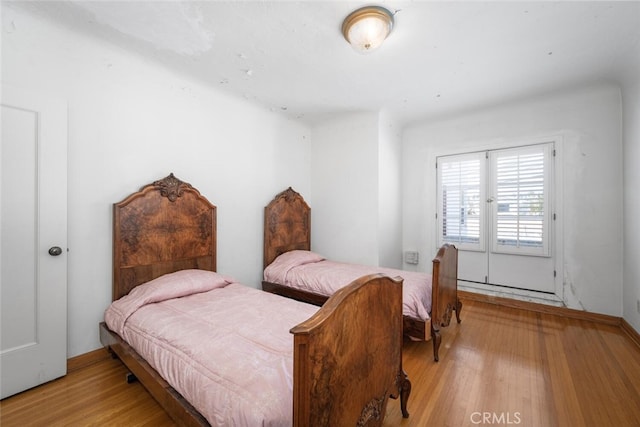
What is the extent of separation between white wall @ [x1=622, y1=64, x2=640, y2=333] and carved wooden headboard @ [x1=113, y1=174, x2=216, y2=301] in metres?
3.83


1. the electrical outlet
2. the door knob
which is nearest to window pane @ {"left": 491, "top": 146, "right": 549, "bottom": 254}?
the electrical outlet

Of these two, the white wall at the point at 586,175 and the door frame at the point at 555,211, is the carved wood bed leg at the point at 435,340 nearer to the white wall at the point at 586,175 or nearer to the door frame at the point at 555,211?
the door frame at the point at 555,211

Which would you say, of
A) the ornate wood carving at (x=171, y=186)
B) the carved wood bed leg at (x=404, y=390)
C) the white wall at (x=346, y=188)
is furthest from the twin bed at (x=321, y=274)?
the ornate wood carving at (x=171, y=186)

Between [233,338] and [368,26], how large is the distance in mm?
2035

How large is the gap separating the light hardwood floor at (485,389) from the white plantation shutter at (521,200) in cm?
103

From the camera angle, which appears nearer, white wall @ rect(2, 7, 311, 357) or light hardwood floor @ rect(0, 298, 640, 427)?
light hardwood floor @ rect(0, 298, 640, 427)

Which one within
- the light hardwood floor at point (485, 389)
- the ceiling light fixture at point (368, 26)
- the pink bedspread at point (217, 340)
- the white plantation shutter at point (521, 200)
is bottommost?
the light hardwood floor at point (485, 389)

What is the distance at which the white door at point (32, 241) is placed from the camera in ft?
4.90

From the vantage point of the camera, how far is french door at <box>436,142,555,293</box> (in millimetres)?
2900

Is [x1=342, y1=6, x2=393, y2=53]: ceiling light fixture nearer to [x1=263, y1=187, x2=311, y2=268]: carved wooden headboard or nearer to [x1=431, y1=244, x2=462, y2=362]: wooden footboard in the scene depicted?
[x1=431, y1=244, x2=462, y2=362]: wooden footboard

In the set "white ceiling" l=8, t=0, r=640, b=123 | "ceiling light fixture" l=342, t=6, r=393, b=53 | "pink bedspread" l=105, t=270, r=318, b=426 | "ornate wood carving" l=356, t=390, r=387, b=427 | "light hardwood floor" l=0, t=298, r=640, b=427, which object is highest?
"white ceiling" l=8, t=0, r=640, b=123

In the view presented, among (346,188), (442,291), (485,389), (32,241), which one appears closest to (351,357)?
(485,389)

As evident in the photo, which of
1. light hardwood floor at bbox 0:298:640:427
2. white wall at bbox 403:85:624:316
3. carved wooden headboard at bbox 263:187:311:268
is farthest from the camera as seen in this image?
carved wooden headboard at bbox 263:187:311:268

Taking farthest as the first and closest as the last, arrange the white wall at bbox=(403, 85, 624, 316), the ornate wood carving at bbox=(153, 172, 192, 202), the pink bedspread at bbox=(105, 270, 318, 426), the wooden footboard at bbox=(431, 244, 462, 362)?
the white wall at bbox=(403, 85, 624, 316) → the ornate wood carving at bbox=(153, 172, 192, 202) → the wooden footboard at bbox=(431, 244, 462, 362) → the pink bedspread at bbox=(105, 270, 318, 426)
